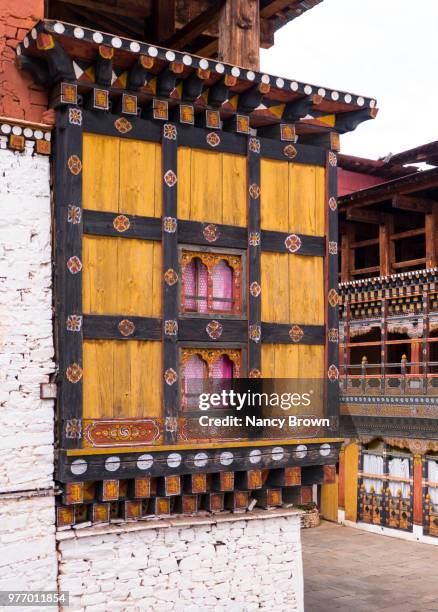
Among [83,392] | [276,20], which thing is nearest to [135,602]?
→ [83,392]

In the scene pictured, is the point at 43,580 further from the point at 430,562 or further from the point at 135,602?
the point at 430,562

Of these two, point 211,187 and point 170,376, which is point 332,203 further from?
point 170,376

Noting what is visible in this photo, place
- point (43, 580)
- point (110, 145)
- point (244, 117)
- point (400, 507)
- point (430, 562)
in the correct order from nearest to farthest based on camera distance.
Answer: point (43, 580)
point (110, 145)
point (244, 117)
point (430, 562)
point (400, 507)

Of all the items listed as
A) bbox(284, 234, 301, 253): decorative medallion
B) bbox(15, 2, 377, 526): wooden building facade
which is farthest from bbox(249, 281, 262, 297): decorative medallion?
bbox(284, 234, 301, 253): decorative medallion

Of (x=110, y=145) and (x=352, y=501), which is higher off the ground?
(x=110, y=145)

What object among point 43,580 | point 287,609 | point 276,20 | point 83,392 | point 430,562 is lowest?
point 430,562

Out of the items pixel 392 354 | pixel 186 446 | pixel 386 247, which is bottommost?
pixel 186 446

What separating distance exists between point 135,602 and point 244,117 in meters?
5.77

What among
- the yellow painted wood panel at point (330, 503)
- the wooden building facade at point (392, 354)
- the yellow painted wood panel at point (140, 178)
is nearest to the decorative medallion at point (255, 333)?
the yellow painted wood panel at point (140, 178)

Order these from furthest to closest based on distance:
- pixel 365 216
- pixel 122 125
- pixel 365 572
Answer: pixel 365 216, pixel 365 572, pixel 122 125

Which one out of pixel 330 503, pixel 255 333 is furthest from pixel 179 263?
pixel 330 503

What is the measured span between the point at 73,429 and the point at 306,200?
13.6ft

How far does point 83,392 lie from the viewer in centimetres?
862

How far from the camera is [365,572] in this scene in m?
16.4
